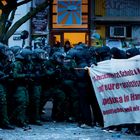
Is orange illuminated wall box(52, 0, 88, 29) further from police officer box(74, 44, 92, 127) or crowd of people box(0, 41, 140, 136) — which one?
police officer box(74, 44, 92, 127)

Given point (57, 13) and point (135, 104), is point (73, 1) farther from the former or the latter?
point (135, 104)

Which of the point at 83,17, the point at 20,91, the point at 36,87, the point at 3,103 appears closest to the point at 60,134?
the point at 3,103

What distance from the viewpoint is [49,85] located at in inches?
526

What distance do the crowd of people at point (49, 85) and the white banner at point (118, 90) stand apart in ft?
0.78

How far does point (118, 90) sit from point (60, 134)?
1351mm

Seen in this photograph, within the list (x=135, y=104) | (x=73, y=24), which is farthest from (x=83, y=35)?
(x=135, y=104)

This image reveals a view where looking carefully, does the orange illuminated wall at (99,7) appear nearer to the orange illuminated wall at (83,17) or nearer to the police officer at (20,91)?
the orange illuminated wall at (83,17)

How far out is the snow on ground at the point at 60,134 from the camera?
11141mm

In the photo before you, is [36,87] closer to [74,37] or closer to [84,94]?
[84,94]

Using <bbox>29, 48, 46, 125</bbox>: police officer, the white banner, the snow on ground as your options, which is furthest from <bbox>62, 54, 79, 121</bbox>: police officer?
the white banner

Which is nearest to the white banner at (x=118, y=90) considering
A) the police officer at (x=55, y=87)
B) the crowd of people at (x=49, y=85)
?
the crowd of people at (x=49, y=85)

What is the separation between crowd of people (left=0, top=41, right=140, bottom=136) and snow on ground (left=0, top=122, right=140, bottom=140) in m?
0.32

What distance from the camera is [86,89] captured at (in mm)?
12555

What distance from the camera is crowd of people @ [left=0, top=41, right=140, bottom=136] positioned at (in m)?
12.3
